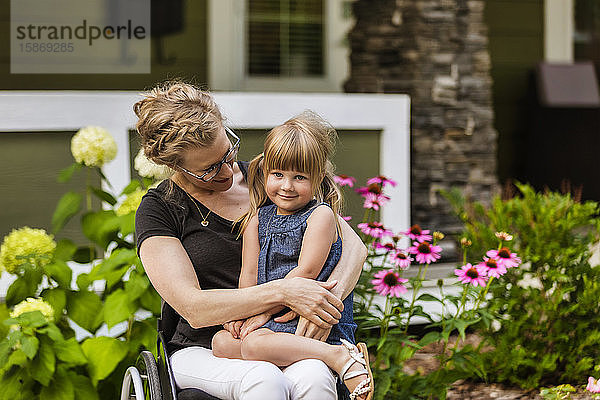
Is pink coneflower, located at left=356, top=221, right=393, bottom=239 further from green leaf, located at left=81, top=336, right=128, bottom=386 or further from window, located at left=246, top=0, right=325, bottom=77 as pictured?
window, located at left=246, top=0, right=325, bottom=77

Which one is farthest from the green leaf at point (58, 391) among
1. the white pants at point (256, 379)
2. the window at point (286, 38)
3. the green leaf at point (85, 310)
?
the window at point (286, 38)

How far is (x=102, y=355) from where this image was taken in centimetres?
243

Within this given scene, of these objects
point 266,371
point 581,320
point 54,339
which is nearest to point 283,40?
point 581,320

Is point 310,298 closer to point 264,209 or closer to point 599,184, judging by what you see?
point 264,209

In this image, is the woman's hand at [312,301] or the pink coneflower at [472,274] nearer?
the woman's hand at [312,301]

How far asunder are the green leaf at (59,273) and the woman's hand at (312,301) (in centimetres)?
94

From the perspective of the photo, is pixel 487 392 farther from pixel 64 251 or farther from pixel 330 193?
pixel 64 251

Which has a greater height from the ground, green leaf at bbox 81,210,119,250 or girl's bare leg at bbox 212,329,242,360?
green leaf at bbox 81,210,119,250

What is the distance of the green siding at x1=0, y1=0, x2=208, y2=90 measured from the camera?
4992mm

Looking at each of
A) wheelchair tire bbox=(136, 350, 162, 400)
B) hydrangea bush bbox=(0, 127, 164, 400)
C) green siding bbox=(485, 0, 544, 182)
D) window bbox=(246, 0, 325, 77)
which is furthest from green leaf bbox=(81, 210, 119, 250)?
green siding bbox=(485, 0, 544, 182)

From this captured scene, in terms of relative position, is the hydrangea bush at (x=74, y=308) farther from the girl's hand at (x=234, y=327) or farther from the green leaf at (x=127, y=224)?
the girl's hand at (x=234, y=327)

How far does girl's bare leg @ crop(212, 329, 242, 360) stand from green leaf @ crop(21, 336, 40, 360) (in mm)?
582

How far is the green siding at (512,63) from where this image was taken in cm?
625

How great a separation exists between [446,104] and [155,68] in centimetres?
202
